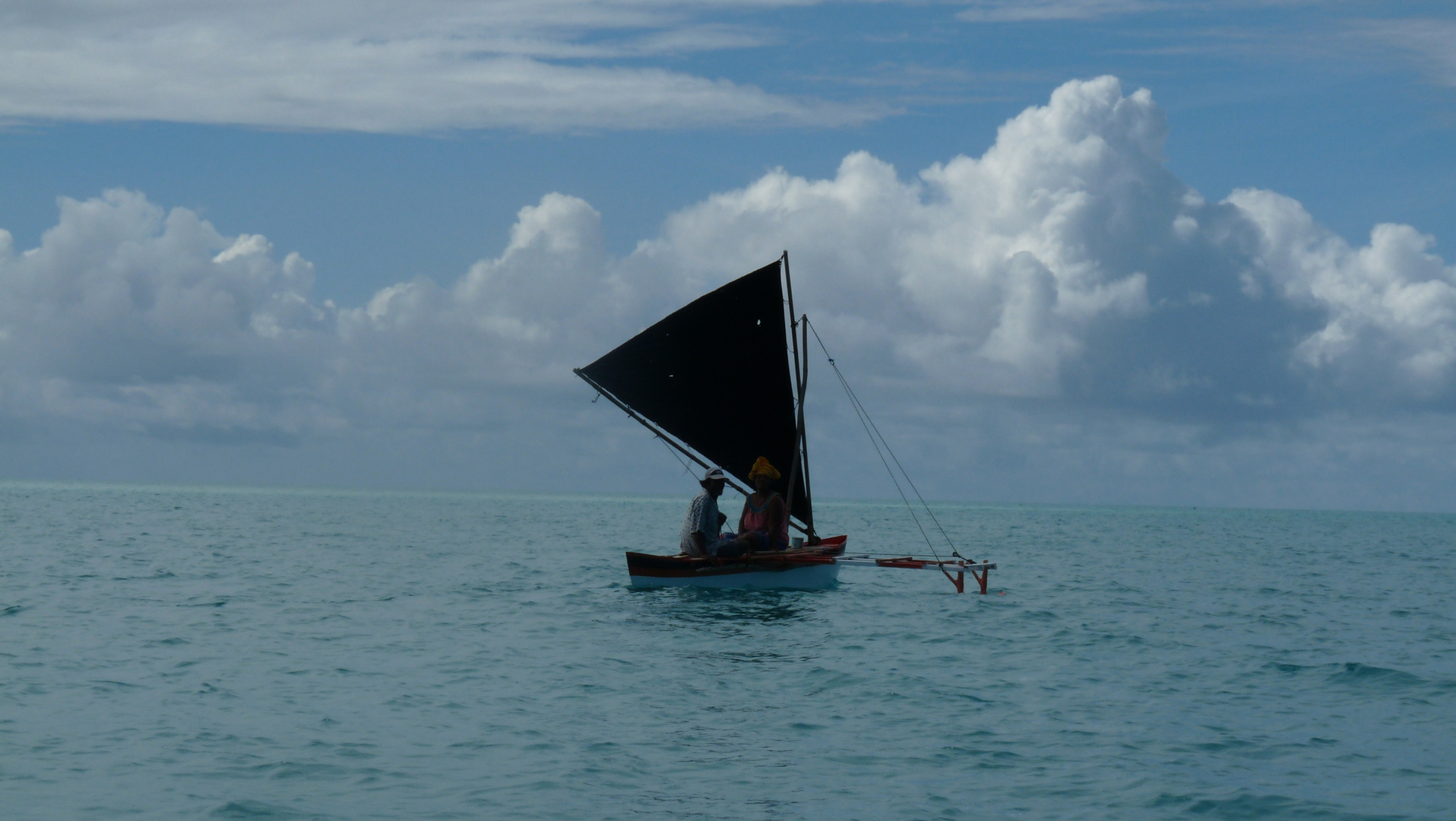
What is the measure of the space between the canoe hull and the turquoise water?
41 centimetres

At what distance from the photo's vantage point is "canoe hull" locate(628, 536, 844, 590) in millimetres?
22469

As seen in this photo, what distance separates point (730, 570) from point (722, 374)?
4.44 m

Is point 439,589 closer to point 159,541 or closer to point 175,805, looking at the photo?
point 175,805

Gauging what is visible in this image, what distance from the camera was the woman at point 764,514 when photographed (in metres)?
22.9

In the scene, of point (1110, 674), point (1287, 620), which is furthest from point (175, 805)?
point (1287, 620)

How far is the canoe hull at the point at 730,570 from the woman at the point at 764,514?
0.33 m

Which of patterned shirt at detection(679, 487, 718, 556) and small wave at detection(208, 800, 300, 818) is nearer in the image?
small wave at detection(208, 800, 300, 818)

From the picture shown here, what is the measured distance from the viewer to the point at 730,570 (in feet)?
73.3

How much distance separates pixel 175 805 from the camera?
9.23 metres

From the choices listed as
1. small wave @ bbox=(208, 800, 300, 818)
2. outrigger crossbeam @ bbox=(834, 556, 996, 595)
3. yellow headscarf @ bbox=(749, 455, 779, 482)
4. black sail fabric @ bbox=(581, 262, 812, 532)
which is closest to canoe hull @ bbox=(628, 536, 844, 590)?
outrigger crossbeam @ bbox=(834, 556, 996, 595)

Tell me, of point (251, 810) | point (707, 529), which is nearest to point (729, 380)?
point (707, 529)

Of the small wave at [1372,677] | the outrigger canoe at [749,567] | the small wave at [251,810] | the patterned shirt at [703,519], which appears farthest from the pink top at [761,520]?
the small wave at [251,810]

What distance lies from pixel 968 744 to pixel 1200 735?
2.49 metres

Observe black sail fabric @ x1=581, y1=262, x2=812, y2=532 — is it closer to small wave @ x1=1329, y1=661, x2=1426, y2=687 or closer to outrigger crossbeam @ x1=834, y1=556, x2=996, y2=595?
outrigger crossbeam @ x1=834, y1=556, x2=996, y2=595
